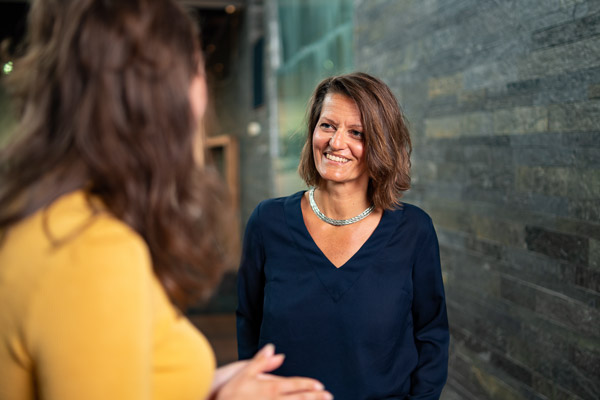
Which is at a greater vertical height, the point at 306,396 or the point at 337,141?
the point at 337,141

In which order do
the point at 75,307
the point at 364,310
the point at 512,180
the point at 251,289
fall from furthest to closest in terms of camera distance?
the point at 512,180 < the point at 251,289 < the point at 364,310 < the point at 75,307

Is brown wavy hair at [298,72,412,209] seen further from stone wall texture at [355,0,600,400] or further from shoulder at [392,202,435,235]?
stone wall texture at [355,0,600,400]

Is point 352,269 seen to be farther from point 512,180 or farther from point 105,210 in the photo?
point 105,210

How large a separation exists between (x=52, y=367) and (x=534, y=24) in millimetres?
1897

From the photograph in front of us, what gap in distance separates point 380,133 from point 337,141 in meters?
0.14

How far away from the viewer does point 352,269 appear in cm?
163

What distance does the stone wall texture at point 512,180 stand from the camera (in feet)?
5.82

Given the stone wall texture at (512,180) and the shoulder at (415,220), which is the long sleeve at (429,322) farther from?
the stone wall texture at (512,180)

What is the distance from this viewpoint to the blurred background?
5.80ft

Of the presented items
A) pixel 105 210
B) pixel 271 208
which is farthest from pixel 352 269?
pixel 105 210

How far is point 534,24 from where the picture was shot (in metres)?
1.96

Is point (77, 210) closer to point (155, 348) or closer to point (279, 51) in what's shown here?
point (155, 348)

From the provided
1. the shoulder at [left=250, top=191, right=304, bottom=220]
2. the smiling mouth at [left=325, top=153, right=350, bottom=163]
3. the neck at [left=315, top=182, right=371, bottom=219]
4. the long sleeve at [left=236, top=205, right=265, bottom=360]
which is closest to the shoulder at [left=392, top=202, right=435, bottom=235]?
the neck at [left=315, top=182, right=371, bottom=219]

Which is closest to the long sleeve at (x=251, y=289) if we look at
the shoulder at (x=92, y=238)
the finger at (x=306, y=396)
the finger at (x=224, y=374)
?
the finger at (x=224, y=374)
